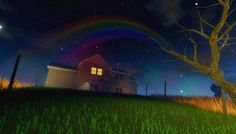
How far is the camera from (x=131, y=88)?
135ft

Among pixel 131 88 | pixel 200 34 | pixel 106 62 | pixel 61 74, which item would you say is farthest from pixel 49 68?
pixel 200 34

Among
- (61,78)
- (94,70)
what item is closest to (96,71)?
(94,70)

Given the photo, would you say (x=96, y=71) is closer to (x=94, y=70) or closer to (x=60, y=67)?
(x=94, y=70)

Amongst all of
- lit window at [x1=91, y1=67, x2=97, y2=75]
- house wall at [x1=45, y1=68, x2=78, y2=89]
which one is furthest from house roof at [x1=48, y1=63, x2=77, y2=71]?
lit window at [x1=91, y1=67, x2=97, y2=75]

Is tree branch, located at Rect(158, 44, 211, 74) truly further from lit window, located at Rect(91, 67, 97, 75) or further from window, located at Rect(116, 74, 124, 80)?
window, located at Rect(116, 74, 124, 80)

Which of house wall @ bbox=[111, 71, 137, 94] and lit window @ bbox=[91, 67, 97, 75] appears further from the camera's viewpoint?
house wall @ bbox=[111, 71, 137, 94]

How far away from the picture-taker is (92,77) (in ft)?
118

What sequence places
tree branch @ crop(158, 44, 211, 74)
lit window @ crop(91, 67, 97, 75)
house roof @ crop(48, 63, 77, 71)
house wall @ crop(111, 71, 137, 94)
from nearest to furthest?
tree branch @ crop(158, 44, 211, 74) → house roof @ crop(48, 63, 77, 71) → lit window @ crop(91, 67, 97, 75) → house wall @ crop(111, 71, 137, 94)

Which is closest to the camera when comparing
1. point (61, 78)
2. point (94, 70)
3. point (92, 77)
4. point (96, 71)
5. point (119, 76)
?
point (61, 78)

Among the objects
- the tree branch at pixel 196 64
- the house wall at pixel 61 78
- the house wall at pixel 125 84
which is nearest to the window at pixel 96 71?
the house wall at pixel 125 84

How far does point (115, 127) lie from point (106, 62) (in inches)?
1355

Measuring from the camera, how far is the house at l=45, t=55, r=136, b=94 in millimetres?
32688

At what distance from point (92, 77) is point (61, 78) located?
233 inches

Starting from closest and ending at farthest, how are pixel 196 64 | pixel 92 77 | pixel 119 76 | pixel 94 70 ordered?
pixel 196 64 < pixel 92 77 < pixel 94 70 < pixel 119 76
